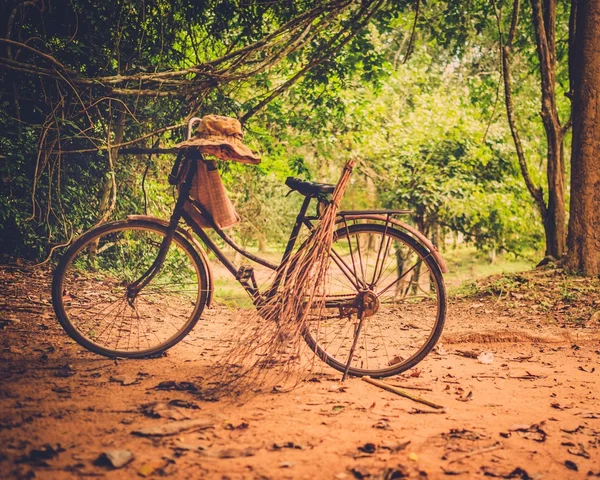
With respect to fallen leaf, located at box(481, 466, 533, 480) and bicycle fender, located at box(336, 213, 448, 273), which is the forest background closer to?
bicycle fender, located at box(336, 213, 448, 273)

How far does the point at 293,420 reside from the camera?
2318 millimetres

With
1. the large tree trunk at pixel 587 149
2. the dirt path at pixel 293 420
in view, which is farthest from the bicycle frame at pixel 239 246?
the large tree trunk at pixel 587 149

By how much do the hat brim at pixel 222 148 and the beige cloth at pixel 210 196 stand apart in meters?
0.11

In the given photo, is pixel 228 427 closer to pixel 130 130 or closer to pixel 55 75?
pixel 55 75

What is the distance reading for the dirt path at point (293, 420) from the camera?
1.87 metres

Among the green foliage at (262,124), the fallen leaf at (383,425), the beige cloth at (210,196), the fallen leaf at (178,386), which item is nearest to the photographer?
the fallen leaf at (383,425)

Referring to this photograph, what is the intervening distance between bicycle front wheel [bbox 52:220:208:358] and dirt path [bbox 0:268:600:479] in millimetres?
237

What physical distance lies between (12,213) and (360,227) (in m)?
4.35

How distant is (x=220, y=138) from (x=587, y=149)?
15.4 feet

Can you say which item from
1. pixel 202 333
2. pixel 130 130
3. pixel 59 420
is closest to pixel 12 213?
pixel 130 130

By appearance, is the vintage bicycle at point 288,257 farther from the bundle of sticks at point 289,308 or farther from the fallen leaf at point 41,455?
the fallen leaf at point 41,455

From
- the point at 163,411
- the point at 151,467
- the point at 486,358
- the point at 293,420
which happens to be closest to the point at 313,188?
the point at 293,420

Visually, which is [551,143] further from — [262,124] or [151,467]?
[151,467]

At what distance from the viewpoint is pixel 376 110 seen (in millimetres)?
11359
